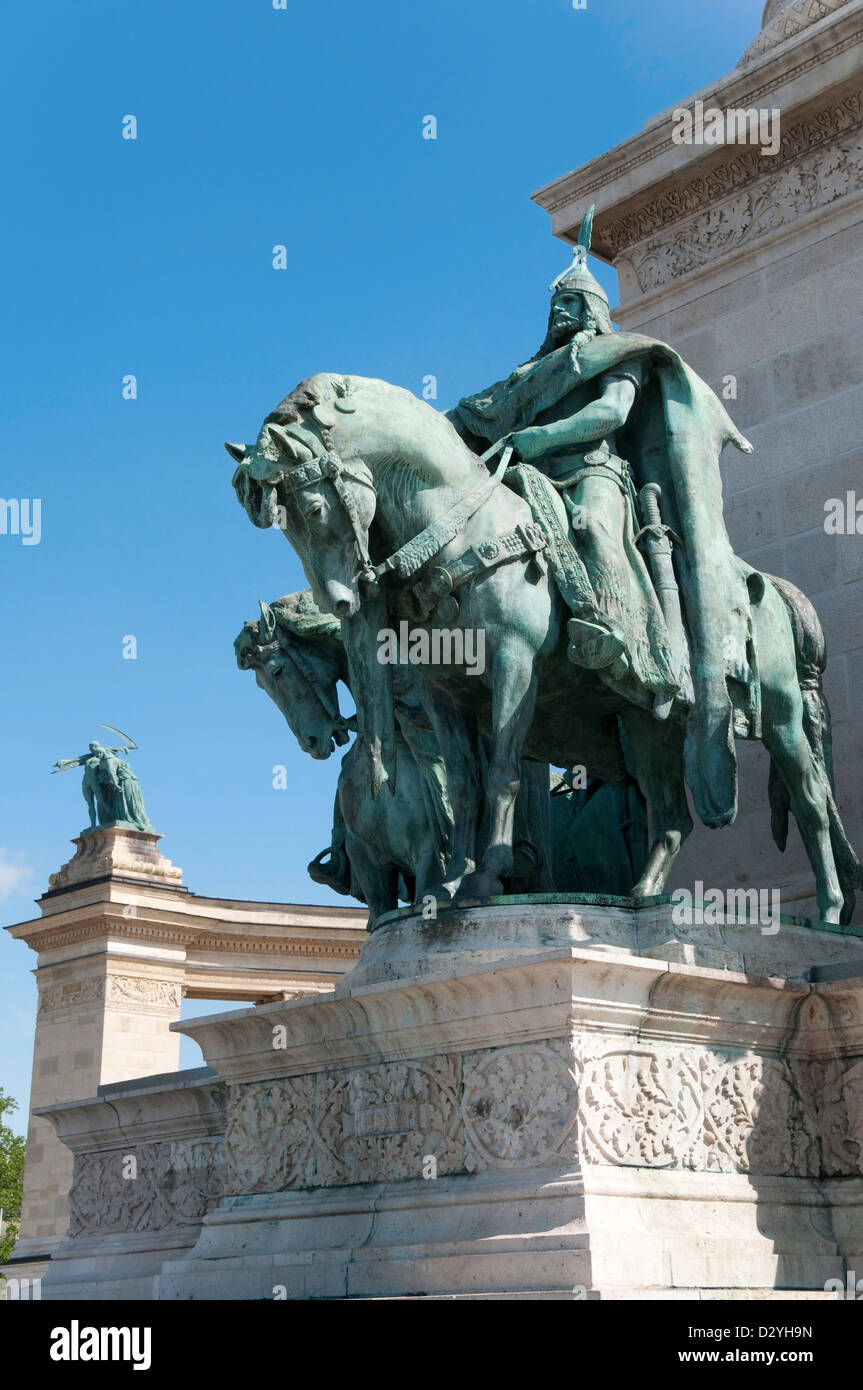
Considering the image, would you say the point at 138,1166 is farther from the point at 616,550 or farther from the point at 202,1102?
the point at 616,550

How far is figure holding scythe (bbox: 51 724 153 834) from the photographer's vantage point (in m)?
34.7

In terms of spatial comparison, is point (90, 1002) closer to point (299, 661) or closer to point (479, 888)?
point (299, 661)

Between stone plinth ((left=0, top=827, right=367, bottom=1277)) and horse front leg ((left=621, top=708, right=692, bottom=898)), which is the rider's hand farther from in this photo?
stone plinth ((left=0, top=827, right=367, bottom=1277))

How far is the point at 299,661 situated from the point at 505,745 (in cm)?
279

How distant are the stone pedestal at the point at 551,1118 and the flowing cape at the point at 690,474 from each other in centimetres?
113

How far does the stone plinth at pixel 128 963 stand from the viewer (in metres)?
31.2

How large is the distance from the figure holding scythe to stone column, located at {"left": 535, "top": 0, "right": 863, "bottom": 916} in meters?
22.2

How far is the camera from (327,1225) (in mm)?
8727

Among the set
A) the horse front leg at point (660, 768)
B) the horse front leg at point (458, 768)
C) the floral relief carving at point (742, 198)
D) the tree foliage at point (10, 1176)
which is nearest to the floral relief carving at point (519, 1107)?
the horse front leg at point (458, 768)

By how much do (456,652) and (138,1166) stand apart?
5.17 meters

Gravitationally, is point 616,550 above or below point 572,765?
above

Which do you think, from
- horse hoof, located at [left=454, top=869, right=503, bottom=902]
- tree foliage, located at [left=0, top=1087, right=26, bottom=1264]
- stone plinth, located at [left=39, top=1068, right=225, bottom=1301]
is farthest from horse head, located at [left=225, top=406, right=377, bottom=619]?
tree foliage, located at [left=0, top=1087, right=26, bottom=1264]
